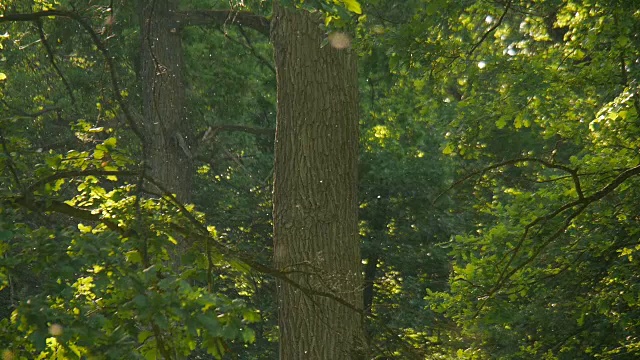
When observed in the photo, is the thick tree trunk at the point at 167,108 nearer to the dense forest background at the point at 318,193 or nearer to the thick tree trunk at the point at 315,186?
the dense forest background at the point at 318,193

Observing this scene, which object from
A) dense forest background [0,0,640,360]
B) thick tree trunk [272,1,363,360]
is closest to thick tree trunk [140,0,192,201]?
dense forest background [0,0,640,360]

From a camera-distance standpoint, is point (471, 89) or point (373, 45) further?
point (471, 89)

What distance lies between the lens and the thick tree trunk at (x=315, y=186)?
24.1ft

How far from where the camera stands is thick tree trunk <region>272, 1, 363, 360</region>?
7.33 meters

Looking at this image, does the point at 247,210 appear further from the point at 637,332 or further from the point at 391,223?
the point at 637,332

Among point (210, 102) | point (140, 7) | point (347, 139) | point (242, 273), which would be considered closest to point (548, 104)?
point (347, 139)

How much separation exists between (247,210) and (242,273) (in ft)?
41.4

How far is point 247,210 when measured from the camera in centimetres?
1838

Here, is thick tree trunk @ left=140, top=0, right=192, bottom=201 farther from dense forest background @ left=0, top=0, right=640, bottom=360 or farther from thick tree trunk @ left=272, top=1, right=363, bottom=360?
thick tree trunk @ left=272, top=1, right=363, bottom=360

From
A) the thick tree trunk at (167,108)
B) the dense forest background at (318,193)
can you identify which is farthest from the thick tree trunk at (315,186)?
the thick tree trunk at (167,108)

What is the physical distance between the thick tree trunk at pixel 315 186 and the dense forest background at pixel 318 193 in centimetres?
2

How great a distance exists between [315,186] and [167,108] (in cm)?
824

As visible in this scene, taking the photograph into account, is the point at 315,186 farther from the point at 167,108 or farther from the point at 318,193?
the point at 167,108

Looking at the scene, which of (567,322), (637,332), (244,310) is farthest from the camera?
(567,322)
